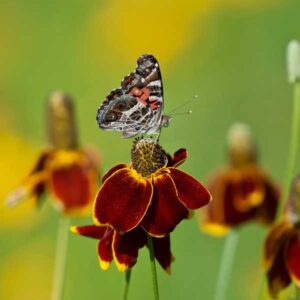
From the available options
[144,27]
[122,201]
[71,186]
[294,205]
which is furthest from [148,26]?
[122,201]

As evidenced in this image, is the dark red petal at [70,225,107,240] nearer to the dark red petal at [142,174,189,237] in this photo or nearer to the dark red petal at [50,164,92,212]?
the dark red petal at [142,174,189,237]

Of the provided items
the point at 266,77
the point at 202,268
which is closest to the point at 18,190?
the point at 202,268

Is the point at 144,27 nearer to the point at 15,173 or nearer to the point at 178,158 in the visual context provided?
the point at 15,173

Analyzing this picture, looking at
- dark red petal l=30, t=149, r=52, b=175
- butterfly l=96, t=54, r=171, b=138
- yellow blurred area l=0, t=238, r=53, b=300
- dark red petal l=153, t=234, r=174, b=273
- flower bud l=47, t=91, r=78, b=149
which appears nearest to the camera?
dark red petal l=153, t=234, r=174, b=273

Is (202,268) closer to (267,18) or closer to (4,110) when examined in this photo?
(4,110)

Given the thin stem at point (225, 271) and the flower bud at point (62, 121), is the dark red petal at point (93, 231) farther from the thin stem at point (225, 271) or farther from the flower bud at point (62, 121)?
the flower bud at point (62, 121)

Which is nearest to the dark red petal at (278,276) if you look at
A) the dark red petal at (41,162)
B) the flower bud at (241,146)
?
the dark red petal at (41,162)

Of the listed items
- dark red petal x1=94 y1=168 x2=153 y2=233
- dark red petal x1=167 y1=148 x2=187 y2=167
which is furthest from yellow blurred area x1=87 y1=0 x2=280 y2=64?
dark red petal x1=94 y1=168 x2=153 y2=233
